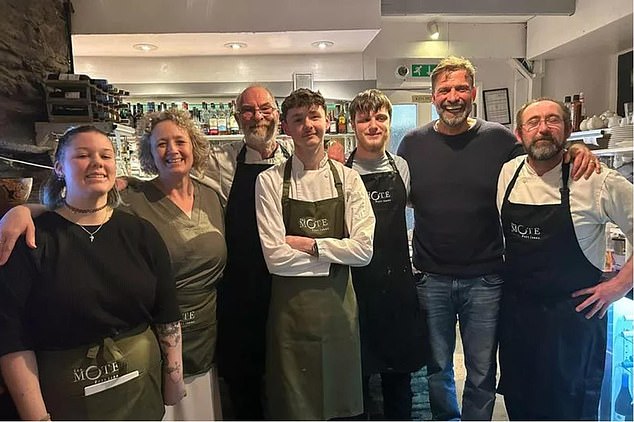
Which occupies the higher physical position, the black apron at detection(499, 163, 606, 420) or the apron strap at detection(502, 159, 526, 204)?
the apron strap at detection(502, 159, 526, 204)

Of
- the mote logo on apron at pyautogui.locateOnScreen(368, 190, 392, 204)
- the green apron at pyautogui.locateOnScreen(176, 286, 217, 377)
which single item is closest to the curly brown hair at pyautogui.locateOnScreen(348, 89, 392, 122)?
the mote logo on apron at pyautogui.locateOnScreen(368, 190, 392, 204)

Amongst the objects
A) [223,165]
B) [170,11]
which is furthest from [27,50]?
[223,165]

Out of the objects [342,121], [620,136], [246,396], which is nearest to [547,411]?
[246,396]

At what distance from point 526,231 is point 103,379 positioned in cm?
114

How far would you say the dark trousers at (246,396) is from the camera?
5.17 ft

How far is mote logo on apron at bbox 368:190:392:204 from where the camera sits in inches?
60.8

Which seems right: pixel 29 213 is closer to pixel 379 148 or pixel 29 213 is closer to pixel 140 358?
pixel 140 358

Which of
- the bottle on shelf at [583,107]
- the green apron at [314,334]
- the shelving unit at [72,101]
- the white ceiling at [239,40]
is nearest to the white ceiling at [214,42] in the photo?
the white ceiling at [239,40]

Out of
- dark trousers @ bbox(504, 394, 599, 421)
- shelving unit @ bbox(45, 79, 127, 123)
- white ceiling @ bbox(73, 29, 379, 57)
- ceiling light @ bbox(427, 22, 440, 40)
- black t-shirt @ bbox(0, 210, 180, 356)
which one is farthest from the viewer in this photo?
ceiling light @ bbox(427, 22, 440, 40)

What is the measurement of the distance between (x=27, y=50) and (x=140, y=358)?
1.60 metres

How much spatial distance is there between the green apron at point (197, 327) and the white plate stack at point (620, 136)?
1439mm

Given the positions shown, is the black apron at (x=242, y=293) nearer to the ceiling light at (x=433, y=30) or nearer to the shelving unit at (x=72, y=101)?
the shelving unit at (x=72, y=101)

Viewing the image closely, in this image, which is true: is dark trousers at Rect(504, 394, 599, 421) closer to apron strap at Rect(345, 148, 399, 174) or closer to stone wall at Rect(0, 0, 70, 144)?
apron strap at Rect(345, 148, 399, 174)

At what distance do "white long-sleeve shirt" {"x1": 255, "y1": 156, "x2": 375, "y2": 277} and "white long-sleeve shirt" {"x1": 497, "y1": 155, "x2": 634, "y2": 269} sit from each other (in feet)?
1.51
